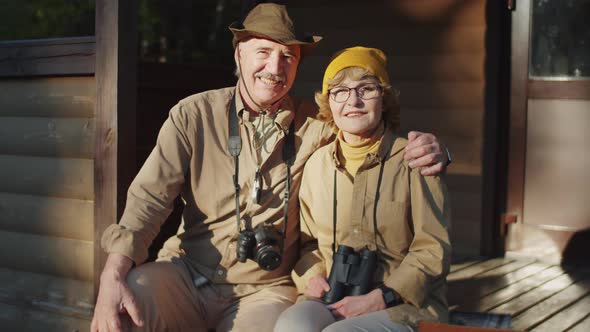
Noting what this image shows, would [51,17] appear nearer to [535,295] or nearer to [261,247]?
[535,295]

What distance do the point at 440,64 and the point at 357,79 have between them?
2.77 meters

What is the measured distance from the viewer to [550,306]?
13.7 ft

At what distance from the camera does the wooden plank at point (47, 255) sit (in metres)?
4.06

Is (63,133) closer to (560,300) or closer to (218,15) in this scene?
(560,300)

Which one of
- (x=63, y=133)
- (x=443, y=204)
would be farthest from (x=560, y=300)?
(x=63, y=133)

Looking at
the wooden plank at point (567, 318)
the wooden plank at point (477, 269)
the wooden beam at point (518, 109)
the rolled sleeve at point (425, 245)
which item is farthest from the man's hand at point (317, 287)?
the wooden beam at point (518, 109)

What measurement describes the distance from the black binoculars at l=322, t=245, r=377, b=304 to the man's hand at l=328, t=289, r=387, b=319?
0.15ft

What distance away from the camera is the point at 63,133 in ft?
13.5

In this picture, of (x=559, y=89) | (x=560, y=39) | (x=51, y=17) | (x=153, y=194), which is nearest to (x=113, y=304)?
(x=153, y=194)

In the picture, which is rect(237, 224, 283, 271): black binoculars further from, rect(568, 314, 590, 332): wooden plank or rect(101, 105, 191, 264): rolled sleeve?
rect(568, 314, 590, 332): wooden plank

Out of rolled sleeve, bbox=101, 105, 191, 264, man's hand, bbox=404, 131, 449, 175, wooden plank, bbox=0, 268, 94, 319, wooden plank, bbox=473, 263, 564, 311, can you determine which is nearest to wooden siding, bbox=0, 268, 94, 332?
wooden plank, bbox=0, 268, 94, 319

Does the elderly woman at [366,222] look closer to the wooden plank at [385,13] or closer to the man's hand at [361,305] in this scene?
the man's hand at [361,305]

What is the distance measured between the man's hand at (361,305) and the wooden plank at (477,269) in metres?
2.03

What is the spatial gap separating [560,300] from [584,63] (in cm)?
174
